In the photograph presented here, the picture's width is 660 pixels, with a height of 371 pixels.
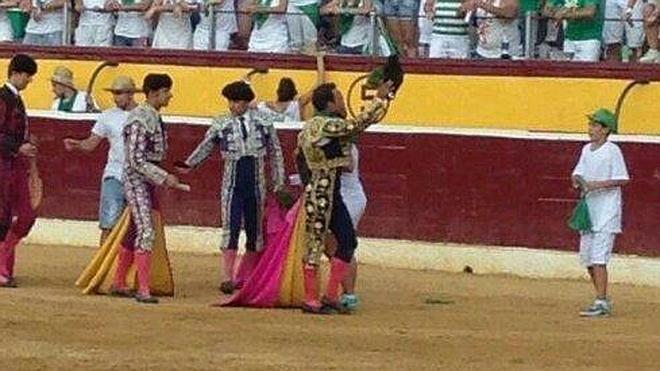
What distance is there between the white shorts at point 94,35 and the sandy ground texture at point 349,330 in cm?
358

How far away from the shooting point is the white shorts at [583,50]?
1773cm

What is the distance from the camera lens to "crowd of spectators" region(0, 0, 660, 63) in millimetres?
17578

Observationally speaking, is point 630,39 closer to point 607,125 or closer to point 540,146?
point 540,146

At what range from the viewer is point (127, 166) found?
14.8 meters

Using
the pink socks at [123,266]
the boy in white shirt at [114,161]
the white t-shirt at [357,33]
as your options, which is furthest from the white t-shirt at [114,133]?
the white t-shirt at [357,33]

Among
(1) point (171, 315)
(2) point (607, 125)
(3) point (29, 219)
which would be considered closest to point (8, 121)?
(3) point (29, 219)

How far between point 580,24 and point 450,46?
129cm

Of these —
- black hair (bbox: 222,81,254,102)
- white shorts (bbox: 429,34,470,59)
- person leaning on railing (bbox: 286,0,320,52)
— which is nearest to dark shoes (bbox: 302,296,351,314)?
black hair (bbox: 222,81,254,102)

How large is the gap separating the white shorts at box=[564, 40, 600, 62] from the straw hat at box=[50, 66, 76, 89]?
449cm

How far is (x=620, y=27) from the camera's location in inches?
690

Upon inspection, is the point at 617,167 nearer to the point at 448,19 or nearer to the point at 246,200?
the point at 246,200

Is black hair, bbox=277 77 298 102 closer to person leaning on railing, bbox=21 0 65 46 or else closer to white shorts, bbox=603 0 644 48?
white shorts, bbox=603 0 644 48

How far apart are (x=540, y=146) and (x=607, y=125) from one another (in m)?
3.57

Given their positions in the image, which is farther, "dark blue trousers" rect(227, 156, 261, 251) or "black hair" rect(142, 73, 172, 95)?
"dark blue trousers" rect(227, 156, 261, 251)
